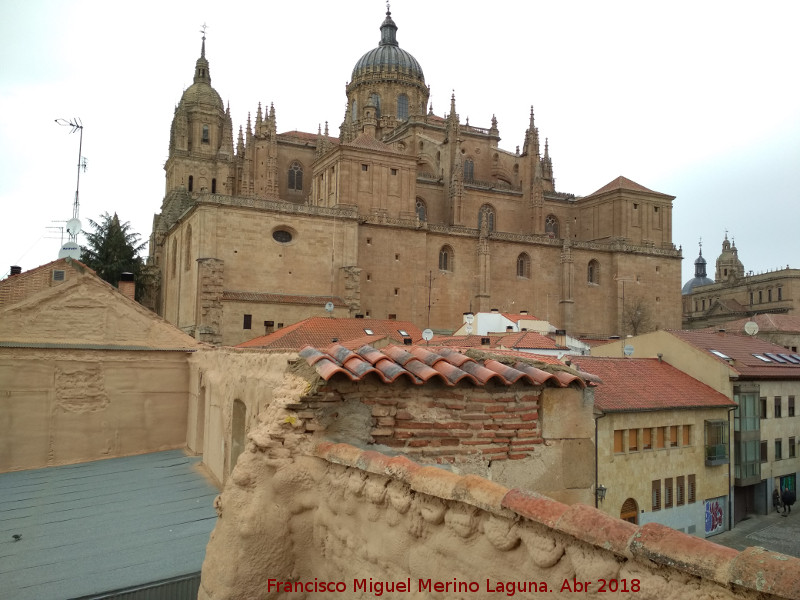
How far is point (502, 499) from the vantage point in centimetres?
290

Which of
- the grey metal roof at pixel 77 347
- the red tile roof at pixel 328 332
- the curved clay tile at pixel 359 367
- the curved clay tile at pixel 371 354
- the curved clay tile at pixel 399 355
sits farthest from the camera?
the red tile roof at pixel 328 332

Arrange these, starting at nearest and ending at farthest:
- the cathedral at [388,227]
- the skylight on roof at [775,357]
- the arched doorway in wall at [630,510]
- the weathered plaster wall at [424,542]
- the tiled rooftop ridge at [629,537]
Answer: the tiled rooftop ridge at [629,537]
the weathered plaster wall at [424,542]
the arched doorway in wall at [630,510]
the skylight on roof at [775,357]
the cathedral at [388,227]

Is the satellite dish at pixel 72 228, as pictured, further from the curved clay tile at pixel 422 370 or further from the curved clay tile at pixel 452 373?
the curved clay tile at pixel 452 373

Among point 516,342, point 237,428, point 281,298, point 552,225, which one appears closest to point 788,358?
point 516,342

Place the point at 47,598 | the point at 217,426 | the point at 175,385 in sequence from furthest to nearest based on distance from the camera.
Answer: the point at 175,385 < the point at 217,426 < the point at 47,598

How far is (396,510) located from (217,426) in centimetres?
539

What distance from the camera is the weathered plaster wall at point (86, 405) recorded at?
35.2ft

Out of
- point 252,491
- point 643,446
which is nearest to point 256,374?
point 252,491

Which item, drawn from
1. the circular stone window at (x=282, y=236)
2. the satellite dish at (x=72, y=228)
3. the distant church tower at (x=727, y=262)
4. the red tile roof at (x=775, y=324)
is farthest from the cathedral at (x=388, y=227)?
the distant church tower at (x=727, y=262)

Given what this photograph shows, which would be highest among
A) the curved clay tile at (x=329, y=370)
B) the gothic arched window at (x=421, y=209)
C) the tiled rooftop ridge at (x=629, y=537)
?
the gothic arched window at (x=421, y=209)

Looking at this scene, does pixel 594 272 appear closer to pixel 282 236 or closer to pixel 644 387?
pixel 282 236

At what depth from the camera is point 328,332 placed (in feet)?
88.8

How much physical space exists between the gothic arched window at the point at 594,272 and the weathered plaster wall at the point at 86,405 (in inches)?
1582

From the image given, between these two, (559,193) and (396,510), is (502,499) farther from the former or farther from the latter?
(559,193)
